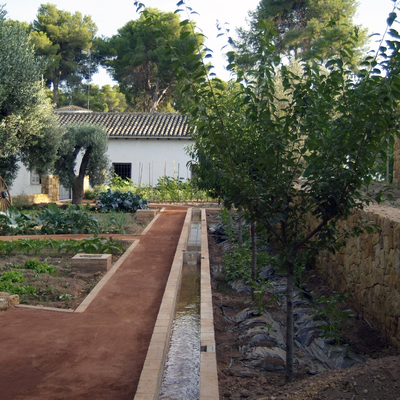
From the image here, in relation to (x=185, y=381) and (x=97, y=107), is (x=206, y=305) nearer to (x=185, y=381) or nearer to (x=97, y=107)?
(x=185, y=381)

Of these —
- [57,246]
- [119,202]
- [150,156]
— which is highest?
[150,156]

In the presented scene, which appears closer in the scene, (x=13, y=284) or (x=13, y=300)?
(x=13, y=300)

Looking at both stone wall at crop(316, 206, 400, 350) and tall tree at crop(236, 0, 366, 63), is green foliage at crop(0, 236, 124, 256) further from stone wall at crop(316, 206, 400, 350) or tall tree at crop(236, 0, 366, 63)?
tall tree at crop(236, 0, 366, 63)

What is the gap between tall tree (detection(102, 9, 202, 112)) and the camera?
3338 centimetres

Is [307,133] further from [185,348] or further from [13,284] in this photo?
[13,284]

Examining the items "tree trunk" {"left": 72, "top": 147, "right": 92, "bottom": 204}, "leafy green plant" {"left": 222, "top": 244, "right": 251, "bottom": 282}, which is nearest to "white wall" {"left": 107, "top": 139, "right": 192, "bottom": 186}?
"tree trunk" {"left": 72, "top": 147, "right": 92, "bottom": 204}

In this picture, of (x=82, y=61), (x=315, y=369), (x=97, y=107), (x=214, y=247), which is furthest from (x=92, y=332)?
(x=97, y=107)

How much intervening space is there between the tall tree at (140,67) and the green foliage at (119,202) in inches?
706

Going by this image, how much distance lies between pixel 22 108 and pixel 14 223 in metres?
3.95

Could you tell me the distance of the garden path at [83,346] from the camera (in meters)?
3.81

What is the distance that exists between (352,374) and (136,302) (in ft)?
12.0

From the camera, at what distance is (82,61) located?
121ft

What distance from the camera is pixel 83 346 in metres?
4.74

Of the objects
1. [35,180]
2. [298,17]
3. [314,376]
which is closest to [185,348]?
[314,376]
